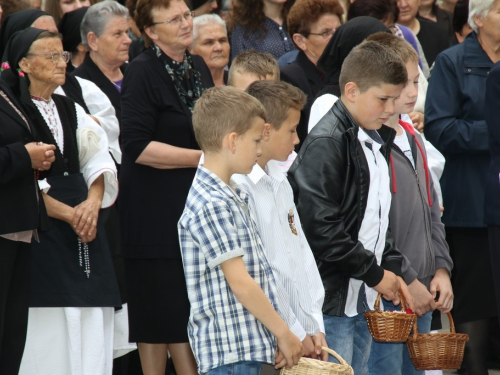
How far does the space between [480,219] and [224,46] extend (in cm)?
224

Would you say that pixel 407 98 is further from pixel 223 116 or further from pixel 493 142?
pixel 223 116

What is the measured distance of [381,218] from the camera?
4.04m

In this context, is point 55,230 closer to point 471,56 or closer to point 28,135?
point 28,135

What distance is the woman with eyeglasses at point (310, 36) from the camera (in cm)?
582

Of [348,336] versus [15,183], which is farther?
[15,183]

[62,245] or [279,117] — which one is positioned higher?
[279,117]

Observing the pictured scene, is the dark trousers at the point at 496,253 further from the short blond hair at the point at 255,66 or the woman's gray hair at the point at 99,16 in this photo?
the woman's gray hair at the point at 99,16

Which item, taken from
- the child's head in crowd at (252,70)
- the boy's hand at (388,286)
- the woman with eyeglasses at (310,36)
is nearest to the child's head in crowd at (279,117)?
the boy's hand at (388,286)

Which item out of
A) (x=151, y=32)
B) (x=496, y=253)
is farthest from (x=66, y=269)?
(x=496, y=253)

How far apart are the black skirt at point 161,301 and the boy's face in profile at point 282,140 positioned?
120 centimetres

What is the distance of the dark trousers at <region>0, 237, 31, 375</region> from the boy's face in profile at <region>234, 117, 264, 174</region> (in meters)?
1.52

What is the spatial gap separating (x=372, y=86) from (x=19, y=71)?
1.93 meters

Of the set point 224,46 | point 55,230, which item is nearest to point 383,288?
point 55,230

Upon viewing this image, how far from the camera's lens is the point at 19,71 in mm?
4703
